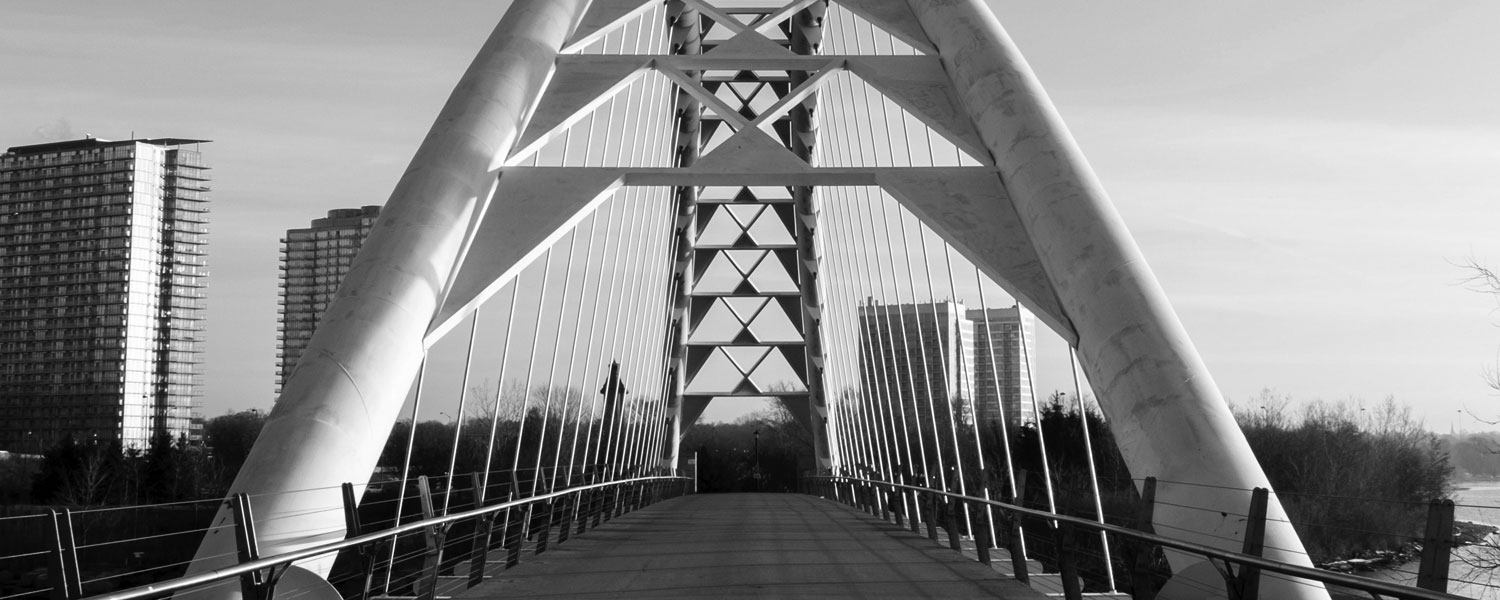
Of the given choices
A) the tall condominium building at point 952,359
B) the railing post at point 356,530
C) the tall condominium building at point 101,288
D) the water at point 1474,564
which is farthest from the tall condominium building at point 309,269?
the railing post at point 356,530

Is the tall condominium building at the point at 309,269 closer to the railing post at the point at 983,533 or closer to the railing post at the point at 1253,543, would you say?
the railing post at the point at 983,533

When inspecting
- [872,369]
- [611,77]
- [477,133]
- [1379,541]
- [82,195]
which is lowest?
[1379,541]

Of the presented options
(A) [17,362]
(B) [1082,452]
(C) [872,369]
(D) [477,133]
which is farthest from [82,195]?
(D) [477,133]

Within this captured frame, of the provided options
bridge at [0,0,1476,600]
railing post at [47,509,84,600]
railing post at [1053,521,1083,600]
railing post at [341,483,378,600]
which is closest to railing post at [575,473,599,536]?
bridge at [0,0,1476,600]

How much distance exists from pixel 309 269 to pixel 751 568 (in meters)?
138

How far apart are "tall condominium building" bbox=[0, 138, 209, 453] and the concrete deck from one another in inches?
4128

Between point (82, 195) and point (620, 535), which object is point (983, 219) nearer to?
point (620, 535)

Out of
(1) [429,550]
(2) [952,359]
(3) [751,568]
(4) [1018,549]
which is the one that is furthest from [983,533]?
(2) [952,359]

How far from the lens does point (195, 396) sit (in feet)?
406

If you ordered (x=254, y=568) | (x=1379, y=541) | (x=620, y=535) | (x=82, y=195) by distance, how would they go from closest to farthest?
(x=254, y=568) → (x=620, y=535) → (x=1379, y=541) → (x=82, y=195)

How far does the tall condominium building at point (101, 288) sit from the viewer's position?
11194 cm

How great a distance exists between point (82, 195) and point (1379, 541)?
119 metres

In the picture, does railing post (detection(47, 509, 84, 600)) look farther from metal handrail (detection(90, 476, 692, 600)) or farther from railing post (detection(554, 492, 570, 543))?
railing post (detection(554, 492, 570, 543))

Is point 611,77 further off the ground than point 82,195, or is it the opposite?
point 82,195
